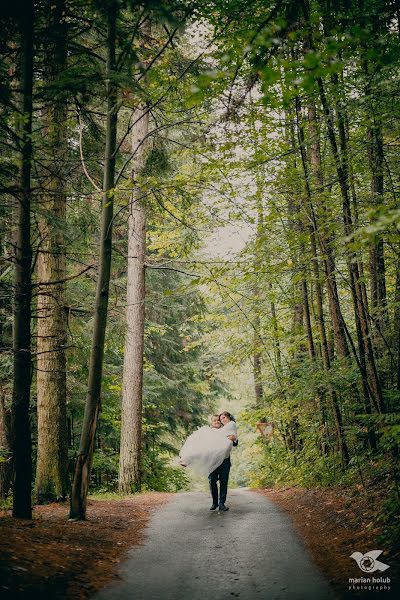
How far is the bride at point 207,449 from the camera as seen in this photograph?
857 centimetres

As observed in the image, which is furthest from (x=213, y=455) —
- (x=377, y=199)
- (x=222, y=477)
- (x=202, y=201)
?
(x=202, y=201)

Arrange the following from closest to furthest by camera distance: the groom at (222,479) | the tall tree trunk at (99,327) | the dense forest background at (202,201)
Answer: the dense forest background at (202,201), the tall tree trunk at (99,327), the groom at (222,479)

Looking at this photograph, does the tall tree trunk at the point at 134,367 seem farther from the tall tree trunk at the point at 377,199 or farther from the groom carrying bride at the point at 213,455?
the tall tree trunk at the point at 377,199

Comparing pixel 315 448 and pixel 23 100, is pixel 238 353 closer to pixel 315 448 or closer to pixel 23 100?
pixel 315 448

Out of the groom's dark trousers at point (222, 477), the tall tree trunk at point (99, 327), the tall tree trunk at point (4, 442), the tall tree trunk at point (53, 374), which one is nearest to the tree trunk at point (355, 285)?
the groom's dark trousers at point (222, 477)

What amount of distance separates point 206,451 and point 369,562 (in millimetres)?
4324

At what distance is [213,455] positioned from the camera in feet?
28.1

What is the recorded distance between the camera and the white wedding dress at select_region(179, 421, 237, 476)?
8.57 meters

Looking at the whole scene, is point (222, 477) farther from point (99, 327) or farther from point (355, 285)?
point (355, 285)

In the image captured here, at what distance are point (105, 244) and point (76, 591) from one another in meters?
4.93

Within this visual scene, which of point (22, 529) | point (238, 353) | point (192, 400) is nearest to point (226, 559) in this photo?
point (22, 529)

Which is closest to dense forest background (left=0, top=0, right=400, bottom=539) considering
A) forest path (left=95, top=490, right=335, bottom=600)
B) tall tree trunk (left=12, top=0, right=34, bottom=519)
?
tall tree trunk (left=12, top=0, right=34, bottom=519)

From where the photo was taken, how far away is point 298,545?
5.80 meters

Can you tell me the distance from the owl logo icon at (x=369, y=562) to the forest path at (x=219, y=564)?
18.2 inches
